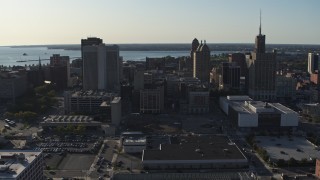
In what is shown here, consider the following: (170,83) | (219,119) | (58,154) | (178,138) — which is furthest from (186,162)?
(170,83)

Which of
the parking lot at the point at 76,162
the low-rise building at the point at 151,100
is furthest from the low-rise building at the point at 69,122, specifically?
the parking lot at the point at 76,162

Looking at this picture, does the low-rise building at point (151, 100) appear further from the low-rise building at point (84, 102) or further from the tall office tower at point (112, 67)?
the tall office tower at point (112, 67)

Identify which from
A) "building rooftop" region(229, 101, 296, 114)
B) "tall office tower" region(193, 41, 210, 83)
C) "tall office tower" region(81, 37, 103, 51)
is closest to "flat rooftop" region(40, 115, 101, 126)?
"building rooftop" region(229, 101, 296, 114)

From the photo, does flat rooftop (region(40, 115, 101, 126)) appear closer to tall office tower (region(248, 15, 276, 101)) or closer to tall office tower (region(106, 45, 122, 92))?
→ tall office tower (region(106, 45, 122, 92))

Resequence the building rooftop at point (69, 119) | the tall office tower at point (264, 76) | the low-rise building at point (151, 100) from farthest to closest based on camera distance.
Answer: the tall office tower at point (264, 76) → the low-rise building at point (151, 100) → the building rooftop at point (69, 119)

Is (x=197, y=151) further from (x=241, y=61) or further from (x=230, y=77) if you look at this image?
(x=241, y=61)

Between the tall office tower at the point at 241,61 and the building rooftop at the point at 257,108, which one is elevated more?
the tall office tower at the point at 241,61
